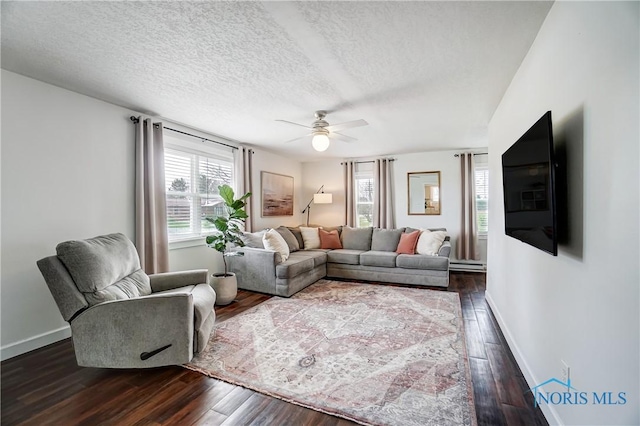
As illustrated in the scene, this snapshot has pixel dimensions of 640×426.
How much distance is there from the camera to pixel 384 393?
1.89 metres

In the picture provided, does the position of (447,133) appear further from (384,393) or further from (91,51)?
(91,51)

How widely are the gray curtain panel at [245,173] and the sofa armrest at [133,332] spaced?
2.89m

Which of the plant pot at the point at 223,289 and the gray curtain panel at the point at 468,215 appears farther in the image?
the gray curtain panel at the point at 468,215

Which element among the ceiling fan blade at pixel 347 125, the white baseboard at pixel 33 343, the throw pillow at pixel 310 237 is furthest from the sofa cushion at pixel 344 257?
the white baseboard at pixel 33 343

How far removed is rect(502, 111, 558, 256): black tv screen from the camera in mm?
1388

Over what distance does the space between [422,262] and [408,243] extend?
53 cm

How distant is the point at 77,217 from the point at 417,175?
5.47 metres

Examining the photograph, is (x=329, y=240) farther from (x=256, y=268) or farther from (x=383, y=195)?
(x=256, y=268)

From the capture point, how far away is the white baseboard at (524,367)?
1562 millimetres

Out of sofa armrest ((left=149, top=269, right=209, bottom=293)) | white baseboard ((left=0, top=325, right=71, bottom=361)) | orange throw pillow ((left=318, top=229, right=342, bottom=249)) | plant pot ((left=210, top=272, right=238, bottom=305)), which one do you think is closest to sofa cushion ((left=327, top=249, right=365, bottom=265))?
orange throw pillow ((left=318, top=229, right=342, bottom=249))

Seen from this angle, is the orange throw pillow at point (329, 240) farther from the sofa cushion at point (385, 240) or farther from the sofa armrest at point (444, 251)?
the sofa armrest at point (444, 251)

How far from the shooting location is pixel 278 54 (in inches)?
84.7

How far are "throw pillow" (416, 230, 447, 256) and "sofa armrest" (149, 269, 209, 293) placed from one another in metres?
3.47

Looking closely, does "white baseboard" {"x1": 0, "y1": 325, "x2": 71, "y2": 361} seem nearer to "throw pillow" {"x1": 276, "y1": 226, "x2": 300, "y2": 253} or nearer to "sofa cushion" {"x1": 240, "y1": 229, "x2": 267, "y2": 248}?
"sofa cushion" {"x1": 240, "y1": 229, "x2": 267, "y2": 248}
